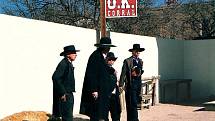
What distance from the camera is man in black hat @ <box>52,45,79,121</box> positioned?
820cm

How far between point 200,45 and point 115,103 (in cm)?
914

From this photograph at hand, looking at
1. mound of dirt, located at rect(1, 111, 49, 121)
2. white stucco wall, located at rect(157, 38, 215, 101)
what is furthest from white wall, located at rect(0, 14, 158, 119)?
white stucco wall, located at rect(157, 38, 215, 101)

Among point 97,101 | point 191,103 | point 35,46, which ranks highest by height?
point 35,46

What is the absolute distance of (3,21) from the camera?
395 inches

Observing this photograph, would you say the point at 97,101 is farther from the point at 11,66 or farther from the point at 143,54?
the point at 143,54

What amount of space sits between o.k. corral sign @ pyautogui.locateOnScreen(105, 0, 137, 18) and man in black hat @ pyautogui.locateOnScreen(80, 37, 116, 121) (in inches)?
196

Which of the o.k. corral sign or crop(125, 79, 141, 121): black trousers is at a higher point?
the o.k. corral sign

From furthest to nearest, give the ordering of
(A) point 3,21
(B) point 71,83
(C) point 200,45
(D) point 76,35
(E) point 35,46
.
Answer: (C) point 200,45
(D) point 76,35
(E) point 35,46
(A) point 3,21
(B) point 71,83

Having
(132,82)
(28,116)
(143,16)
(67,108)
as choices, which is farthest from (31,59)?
(143,16)

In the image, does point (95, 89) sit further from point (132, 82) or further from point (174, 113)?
point (174, 113)

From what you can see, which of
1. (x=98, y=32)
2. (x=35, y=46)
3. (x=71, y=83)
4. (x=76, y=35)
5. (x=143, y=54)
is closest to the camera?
(x=71, y=83)

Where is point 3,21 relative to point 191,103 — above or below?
above

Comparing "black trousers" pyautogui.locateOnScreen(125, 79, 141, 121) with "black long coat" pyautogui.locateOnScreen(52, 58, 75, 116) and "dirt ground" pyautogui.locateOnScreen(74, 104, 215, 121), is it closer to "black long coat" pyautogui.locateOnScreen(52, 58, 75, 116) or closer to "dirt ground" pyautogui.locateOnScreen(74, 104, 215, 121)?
"dirt ground" pyautogui.locateOnScreen(74, 104, 215, 121)


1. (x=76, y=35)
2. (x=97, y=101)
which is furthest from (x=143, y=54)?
(x=97, y=101)
